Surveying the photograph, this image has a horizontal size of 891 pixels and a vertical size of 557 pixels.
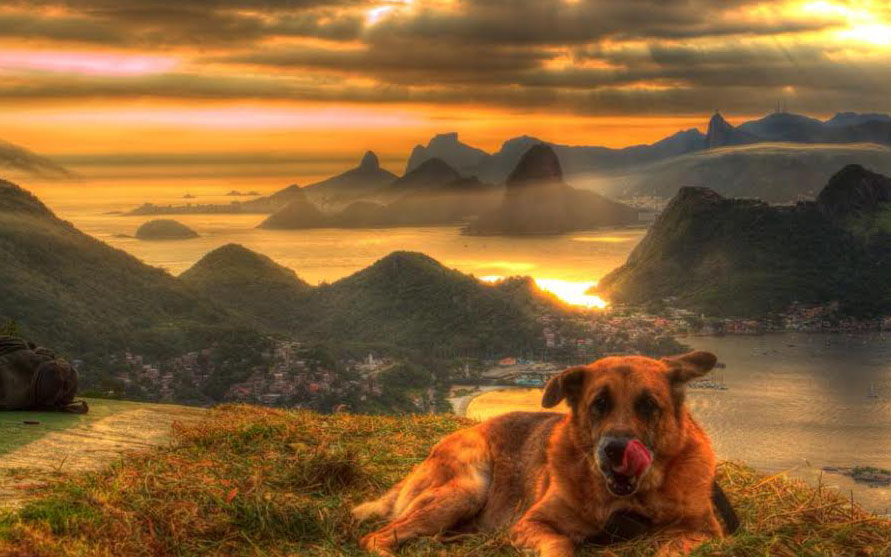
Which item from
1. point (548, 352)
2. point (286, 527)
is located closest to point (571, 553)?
point (286, 527)

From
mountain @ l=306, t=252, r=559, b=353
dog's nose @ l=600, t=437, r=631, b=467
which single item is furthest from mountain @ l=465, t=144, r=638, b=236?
dog's nose @ l=600, t=437, r=631, b=467

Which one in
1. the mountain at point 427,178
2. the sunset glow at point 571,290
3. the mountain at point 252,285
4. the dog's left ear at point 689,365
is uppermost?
the mountain at point 427,178

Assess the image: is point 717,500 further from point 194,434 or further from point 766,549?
point 194,434

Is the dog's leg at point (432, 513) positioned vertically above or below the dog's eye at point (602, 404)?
below

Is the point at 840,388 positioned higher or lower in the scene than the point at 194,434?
lower

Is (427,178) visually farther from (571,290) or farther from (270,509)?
(270,509)

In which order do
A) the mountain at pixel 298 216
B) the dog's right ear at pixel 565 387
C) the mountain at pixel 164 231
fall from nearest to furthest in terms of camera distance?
the dog's right ear at pixel 565 387 → the mountain at pixel 164 231 → the mountain at pixel 298 216

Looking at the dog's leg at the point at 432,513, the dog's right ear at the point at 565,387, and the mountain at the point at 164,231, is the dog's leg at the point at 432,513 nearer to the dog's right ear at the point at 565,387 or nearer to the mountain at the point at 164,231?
the dog's right ear at the point at 565,387

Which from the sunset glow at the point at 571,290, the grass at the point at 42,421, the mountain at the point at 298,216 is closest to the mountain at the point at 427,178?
the mountain at the point at 298,216
